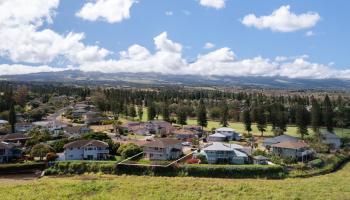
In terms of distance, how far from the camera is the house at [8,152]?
52.4m

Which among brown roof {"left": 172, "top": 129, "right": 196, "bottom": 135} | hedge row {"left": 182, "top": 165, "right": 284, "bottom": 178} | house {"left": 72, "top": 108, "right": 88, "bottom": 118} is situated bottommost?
hedge row {"left": 182, "top": 165, "right": 284, "bottom": 178}

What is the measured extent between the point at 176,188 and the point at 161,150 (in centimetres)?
1618

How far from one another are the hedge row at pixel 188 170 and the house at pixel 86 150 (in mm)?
4647

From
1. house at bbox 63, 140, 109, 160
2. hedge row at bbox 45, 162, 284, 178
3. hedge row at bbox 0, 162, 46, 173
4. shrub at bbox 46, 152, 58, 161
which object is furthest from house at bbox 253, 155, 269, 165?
hedge row at bbox 0, 162, 46, 173

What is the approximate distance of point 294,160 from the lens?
50.9 meters

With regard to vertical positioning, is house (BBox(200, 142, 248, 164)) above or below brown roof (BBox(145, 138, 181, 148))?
below

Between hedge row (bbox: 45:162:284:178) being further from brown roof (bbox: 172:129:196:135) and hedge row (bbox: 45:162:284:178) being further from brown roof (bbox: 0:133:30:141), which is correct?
brown roof (bbox: 172:129:196:135)

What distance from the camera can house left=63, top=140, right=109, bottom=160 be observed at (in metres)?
51.9

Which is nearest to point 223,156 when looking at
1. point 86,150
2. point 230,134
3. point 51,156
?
point 86,150

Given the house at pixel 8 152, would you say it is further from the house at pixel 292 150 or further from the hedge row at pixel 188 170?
the house at pixel 292 150

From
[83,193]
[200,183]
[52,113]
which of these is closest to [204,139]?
[200,183]

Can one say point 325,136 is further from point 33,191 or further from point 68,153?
point 33,191

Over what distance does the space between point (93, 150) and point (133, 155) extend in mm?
5725

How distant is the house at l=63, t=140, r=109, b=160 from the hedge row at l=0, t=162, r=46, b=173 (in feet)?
13.0
